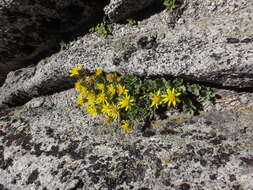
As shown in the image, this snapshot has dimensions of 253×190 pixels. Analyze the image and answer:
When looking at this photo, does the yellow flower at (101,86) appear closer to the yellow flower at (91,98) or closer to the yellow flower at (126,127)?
the yellow flower at (91,98)

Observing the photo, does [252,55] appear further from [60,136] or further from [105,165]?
[60,136]

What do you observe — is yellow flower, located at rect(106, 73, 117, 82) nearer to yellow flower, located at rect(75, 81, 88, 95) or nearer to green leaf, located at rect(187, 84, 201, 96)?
yellow flower, located at rect(75, 81, 88, 95)

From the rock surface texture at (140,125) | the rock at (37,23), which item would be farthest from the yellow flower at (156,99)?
the rock at (37,23)

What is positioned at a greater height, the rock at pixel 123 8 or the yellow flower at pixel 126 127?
the rock at pixel 123 8

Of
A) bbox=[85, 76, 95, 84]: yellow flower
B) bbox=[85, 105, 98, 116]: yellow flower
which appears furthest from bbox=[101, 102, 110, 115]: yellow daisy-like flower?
bbox=[85, 76, 95, 84]: yellow flower

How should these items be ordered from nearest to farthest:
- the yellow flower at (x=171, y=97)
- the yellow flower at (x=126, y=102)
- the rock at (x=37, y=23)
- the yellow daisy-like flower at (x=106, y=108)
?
the yellow flower at (x=171, y=97) → the yellow flower at (x=126, y=102) → the yellow daisy-like flower at (x=106, y=108) → the rock at (x=37, y=23)
